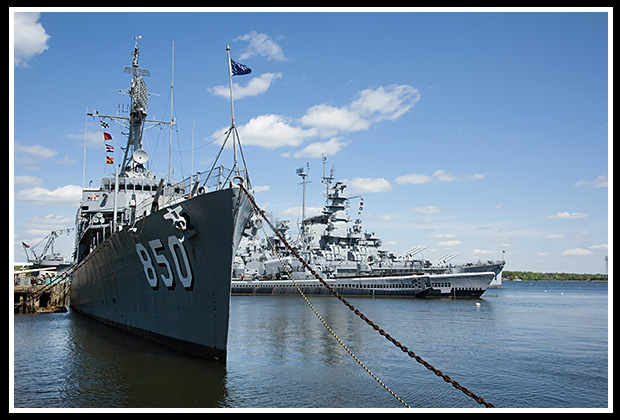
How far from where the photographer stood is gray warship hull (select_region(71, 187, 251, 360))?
401 inches

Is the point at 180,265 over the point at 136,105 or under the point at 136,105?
under

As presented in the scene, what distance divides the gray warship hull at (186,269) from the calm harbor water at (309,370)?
2.18 ft

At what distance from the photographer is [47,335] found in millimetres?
16672

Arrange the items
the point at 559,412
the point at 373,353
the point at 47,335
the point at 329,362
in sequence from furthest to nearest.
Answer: the point at 47,335
the point at 373,353
the point at 329,362
the point at 559,412

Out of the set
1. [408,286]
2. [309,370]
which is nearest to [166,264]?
[309,370]

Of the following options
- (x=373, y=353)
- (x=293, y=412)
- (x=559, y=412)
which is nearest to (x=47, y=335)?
(x=373, y=353)

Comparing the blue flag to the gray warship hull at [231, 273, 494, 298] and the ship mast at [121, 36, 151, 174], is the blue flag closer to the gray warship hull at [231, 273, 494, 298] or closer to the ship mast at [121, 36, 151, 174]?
the ship mast at [121, 36, 151, 174]

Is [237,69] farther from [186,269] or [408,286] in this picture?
[408,286]

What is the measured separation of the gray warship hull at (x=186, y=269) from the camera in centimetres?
1019

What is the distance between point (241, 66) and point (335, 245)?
42941 millimetres

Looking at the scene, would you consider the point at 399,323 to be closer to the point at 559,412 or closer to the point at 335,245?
the point at 559,412

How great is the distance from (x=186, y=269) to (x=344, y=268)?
40.1m

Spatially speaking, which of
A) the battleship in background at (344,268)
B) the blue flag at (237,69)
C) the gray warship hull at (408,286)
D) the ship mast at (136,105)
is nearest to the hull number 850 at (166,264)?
the blue flag at (237,69)

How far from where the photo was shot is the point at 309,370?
10953mm
